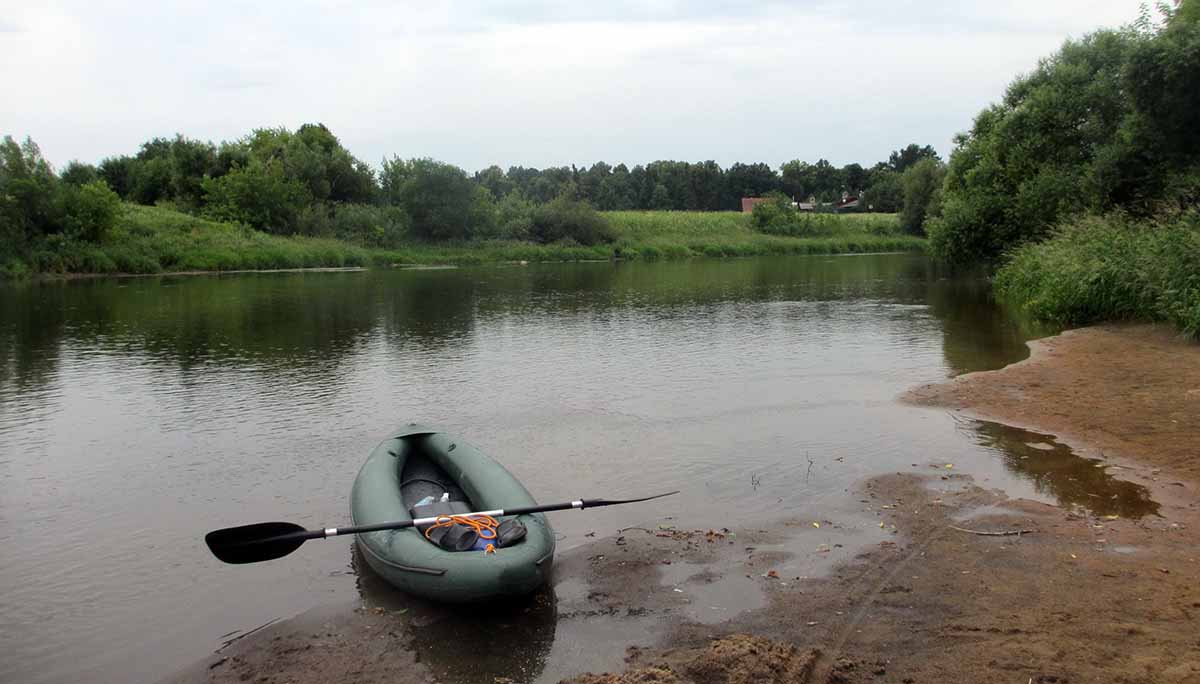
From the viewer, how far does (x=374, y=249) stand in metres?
60.9

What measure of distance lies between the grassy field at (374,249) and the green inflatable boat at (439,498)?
133 ft

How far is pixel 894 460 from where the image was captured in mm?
10961

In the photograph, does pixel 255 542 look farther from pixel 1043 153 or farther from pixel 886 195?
pixel 886 195

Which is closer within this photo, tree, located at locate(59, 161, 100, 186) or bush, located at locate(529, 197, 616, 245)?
tree, located at locate(59, 161, 100, 186)

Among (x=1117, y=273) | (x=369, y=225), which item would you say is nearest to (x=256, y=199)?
(x=369, y=225)

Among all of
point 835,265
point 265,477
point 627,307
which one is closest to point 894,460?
point 265,477

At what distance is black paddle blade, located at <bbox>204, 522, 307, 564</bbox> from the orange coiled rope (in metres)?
1.10

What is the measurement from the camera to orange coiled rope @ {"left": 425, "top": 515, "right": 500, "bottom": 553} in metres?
7.30

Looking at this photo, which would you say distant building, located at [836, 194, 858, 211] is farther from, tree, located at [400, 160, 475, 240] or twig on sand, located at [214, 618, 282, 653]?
twig on sand, located at [214, 618, 282, 653]

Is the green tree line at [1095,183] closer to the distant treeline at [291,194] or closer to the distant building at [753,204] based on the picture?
the distant treeline at [291,194]

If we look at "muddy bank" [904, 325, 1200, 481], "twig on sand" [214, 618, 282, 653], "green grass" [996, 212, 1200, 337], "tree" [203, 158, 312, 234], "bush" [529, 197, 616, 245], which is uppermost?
"tree" [203, 158, 312, 234]

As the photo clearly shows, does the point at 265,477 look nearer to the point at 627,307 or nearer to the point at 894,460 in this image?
the point at 894,460

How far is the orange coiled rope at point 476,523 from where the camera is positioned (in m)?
7.30

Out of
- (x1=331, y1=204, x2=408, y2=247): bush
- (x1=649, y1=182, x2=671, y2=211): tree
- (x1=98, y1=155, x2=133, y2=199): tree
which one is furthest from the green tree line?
(x1=649, y1=182, x2=671, y2=211): tree
